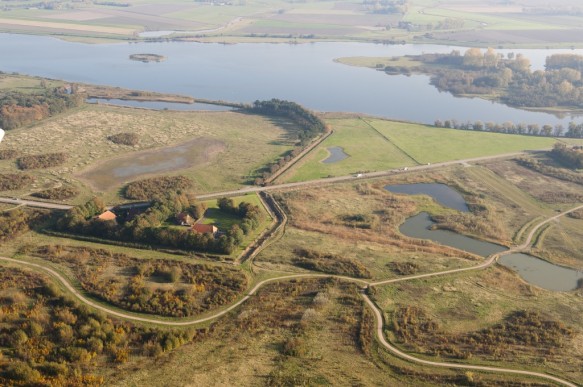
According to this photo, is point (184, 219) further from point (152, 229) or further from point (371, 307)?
point (371, 307)

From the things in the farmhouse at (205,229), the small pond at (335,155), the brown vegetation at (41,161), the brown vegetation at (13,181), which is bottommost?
the farmhouse at (205,229)

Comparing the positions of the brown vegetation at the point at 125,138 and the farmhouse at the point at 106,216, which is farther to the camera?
the brown vegetation at the point at 125,138

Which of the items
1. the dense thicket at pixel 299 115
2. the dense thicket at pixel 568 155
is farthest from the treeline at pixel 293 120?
the dense thicket at pixel 568 155

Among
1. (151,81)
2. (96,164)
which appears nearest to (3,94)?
(151,81)

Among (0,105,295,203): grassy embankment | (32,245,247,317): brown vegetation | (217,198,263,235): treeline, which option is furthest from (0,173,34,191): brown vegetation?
(217,198,263,235): treeline

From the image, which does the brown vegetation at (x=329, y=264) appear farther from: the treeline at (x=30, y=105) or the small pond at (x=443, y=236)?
the treeline at (x=30, y=105)

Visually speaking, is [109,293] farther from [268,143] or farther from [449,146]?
[449,146]
